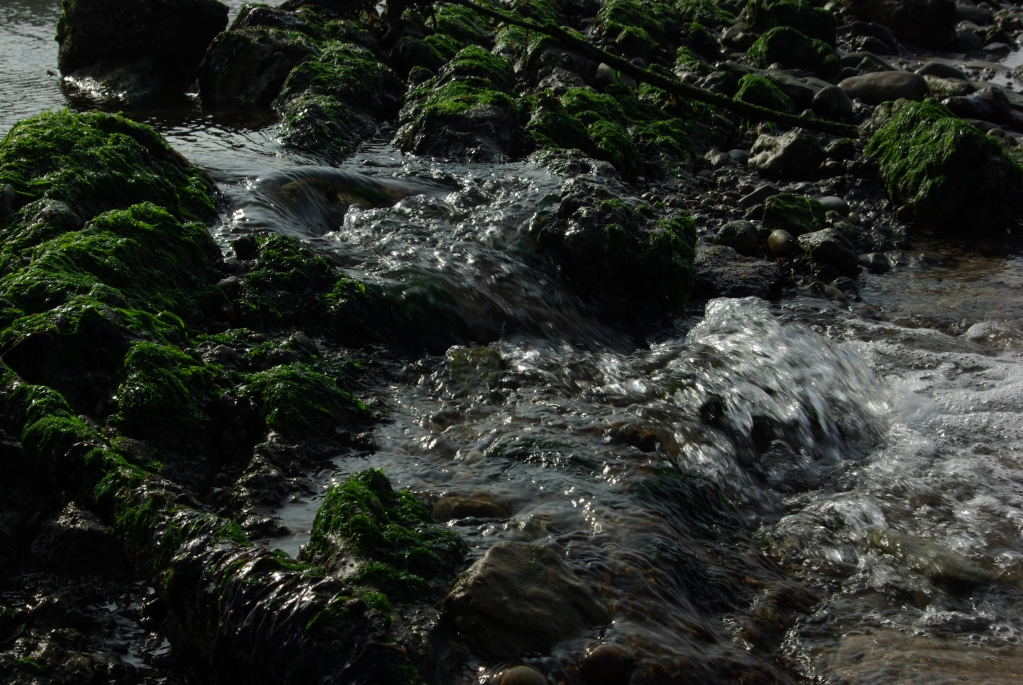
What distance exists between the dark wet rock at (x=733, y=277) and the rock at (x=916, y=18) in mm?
13842

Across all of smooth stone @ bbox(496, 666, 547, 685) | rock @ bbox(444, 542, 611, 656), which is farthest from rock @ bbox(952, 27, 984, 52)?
smooth stone @ bbox(496, 666, 547, 685)

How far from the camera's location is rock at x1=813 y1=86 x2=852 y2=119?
498 inches

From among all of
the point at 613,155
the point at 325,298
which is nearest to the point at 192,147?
the point at 325,298

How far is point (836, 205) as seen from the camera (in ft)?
32.2

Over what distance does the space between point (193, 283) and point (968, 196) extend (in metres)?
8.67

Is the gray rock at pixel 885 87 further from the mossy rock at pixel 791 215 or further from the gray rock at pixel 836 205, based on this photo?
the mossy rock at pixel 791 215

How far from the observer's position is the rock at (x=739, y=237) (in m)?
8.64

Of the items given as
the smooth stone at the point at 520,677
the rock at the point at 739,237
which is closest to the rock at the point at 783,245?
the rock at the point at 739,237

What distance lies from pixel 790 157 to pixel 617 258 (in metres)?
4.87

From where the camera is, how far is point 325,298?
5.70 metres

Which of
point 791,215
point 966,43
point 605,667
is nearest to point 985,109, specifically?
point 791,215

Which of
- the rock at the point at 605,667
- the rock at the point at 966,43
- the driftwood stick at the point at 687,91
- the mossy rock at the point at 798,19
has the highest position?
the rock at the point at 966,43

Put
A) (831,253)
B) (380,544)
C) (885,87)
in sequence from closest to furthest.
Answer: (380,544) < (831,253) < (885,87)

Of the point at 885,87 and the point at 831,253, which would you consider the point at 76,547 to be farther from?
the point at 885,87
